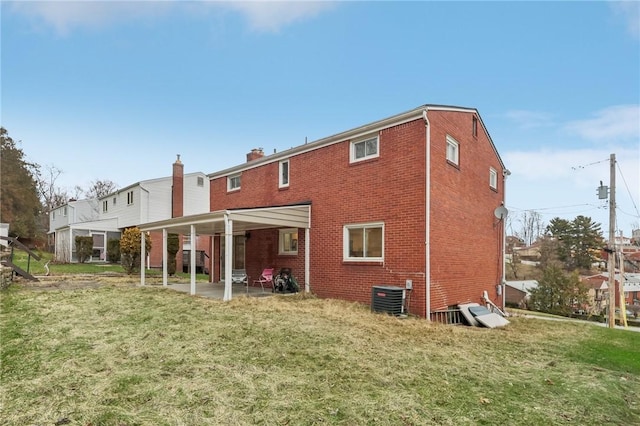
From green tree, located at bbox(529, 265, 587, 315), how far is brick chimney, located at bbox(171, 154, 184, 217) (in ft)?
102

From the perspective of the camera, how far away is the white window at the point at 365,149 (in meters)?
11.4

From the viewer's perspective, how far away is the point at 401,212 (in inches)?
409

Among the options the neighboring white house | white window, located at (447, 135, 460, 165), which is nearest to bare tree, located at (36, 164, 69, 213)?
the neighboring white house

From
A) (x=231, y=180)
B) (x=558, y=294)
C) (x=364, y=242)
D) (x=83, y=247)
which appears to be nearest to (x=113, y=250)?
(x=83, y=247)

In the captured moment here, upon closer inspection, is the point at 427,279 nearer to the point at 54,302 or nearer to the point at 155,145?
the point at 54,302

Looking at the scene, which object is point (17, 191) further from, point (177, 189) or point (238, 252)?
point (238, 252)

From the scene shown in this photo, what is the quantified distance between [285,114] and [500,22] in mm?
12283

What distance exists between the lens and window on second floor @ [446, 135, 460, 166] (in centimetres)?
1153

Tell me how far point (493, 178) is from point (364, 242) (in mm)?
7537

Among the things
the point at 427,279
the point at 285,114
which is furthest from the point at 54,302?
the point at 285,114

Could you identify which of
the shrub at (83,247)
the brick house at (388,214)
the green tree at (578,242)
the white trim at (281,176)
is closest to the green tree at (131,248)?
the brick house at (388,214)

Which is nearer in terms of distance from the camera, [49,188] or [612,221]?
[612,221]

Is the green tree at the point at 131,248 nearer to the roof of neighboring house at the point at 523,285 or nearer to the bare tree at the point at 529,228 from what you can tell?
the roof of neighboring house at the point at 523,285

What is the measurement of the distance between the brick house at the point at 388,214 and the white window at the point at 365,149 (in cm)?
3
